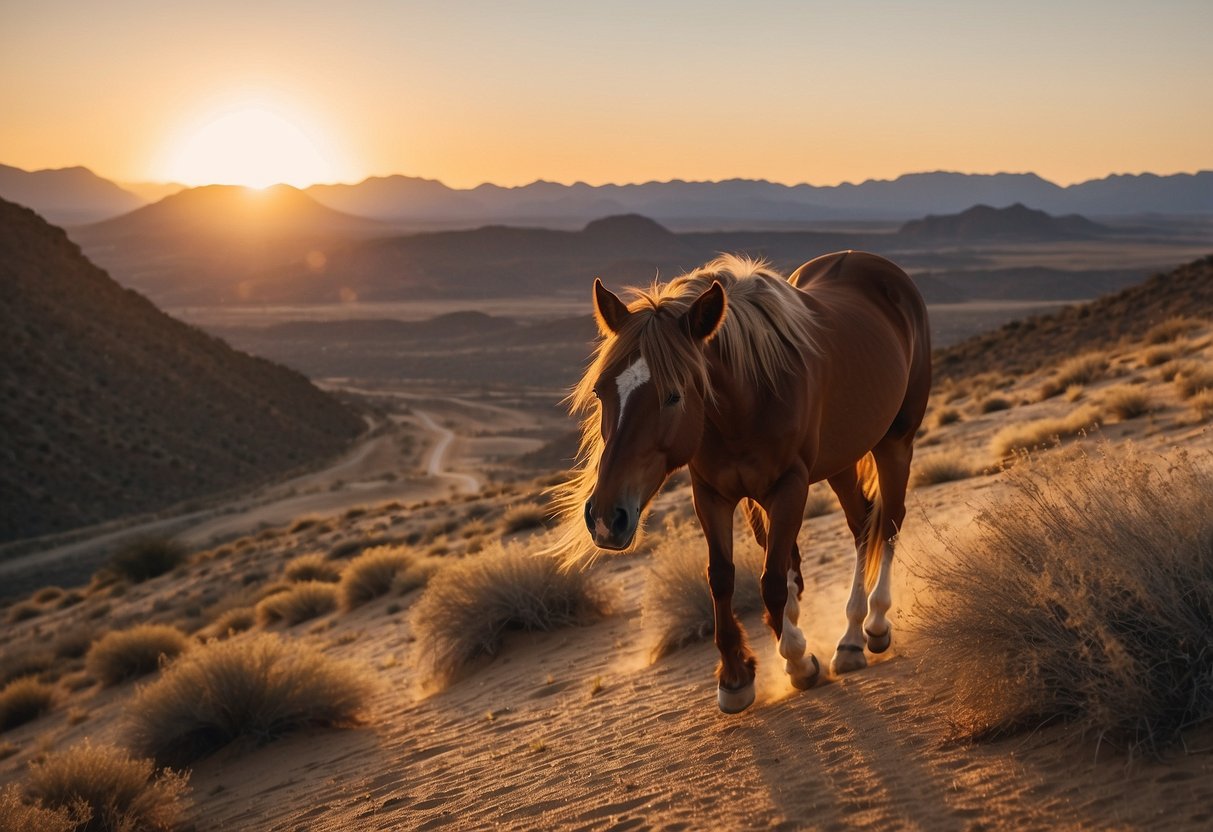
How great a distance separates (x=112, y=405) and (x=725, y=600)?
47.1 meters

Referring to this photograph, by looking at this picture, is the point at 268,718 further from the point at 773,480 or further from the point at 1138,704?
the point at 1138,704

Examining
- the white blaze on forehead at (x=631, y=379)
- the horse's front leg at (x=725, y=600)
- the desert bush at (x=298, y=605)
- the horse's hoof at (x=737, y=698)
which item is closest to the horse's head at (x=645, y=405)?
the white blaze on forehead at (x=631, y=379)

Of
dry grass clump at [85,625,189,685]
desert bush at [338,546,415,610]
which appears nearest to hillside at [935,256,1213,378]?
desert bush at [338,546,415,610]

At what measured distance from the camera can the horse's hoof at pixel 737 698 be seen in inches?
199

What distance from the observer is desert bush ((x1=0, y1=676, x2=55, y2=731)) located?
39.8 feet

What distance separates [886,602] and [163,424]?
156ft

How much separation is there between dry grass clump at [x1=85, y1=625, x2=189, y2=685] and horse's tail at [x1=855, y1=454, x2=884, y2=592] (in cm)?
931

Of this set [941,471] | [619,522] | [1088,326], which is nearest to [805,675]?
[619,522]

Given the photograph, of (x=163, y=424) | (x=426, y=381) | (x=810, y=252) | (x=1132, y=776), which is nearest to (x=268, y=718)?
(x=1132, y=776)

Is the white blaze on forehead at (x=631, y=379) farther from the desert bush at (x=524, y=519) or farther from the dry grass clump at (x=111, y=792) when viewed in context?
the desert bush at (x=524, y=519)

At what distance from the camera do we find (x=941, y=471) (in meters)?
11.2

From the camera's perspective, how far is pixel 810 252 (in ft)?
616

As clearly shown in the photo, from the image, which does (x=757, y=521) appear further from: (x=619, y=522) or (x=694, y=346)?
(x=619, y=522)

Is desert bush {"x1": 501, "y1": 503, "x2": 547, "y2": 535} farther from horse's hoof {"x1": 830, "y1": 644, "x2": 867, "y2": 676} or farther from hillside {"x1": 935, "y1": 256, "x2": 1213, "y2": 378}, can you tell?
hillside {"x1": 935, "y1": 256, "x2": 1213, "y2": 378}
